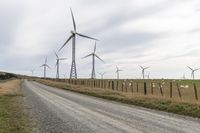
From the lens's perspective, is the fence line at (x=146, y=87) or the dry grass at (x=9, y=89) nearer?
the fence line at (x=146, y=87)

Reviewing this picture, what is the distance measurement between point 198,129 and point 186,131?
2.94 ft

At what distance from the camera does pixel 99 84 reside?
70438 mm

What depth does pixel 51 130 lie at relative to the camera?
52.2 feet

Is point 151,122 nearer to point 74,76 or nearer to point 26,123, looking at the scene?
point 26,123

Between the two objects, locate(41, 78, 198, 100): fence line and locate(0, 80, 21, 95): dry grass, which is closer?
locate(41, 78, 198, 100): fence line

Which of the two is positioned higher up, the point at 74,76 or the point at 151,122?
the point at 74,76

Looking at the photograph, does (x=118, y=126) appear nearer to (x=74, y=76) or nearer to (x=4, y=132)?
(x=4, y=132)

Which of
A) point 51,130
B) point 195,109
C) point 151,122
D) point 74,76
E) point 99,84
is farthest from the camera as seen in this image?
point 74,76

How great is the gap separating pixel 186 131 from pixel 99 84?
5560 centimetres

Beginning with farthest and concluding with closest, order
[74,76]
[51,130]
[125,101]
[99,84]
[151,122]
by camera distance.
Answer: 1. [74,76]
2. [99,84]
3. [125,101]
4. [151,122]
5. [51,130]

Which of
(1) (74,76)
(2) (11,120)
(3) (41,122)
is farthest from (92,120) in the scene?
(1) (74,76)

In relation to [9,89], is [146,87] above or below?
above

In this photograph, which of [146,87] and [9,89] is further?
[146,87]

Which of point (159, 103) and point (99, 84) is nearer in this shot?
point (159, 103)
